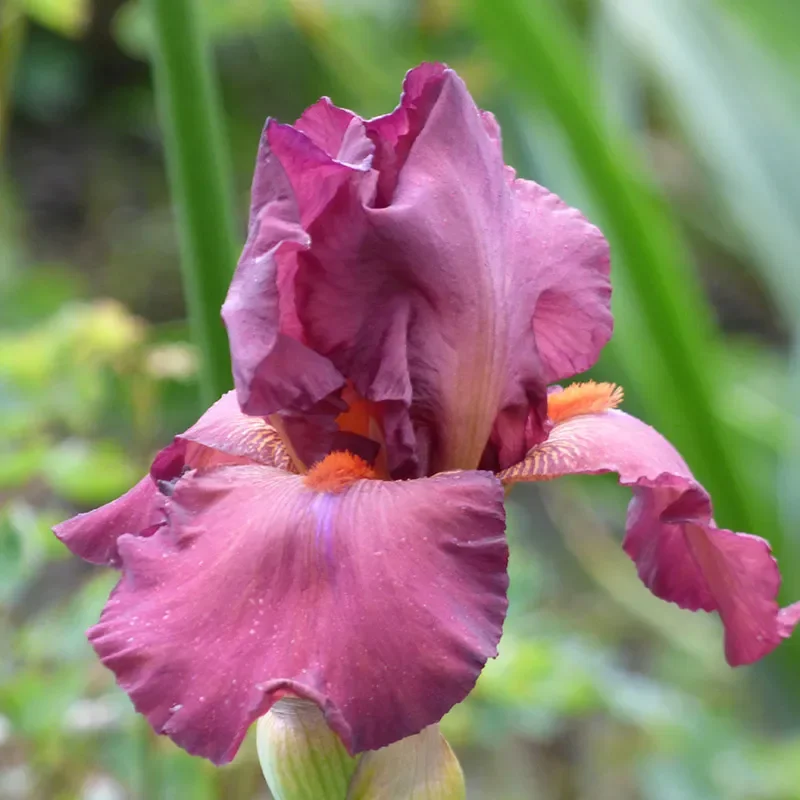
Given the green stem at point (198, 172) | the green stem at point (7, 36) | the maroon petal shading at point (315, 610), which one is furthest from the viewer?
the green stem at point (7, 36)

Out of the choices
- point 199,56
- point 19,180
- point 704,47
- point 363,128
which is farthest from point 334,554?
point 19,180

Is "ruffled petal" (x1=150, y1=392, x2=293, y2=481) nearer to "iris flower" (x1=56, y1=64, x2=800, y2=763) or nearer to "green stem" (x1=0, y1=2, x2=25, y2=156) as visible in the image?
"iris flower" (x1=56, y1=64, x2=800, y2=763)

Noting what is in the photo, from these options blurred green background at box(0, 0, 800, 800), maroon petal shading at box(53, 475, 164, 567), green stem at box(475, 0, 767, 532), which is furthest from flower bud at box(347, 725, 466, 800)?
green stem at box(475, 0, 767, 532)

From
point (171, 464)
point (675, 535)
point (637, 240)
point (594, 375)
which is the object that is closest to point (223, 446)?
point (171, 464)

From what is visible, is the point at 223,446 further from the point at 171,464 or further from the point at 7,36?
the point at 7,36

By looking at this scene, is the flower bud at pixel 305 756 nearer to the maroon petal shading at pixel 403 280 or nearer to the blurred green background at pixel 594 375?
the maroon petal shading at pixel 403 280

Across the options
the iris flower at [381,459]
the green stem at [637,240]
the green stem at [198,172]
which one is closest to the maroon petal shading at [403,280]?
the iris flower at [381,459]
